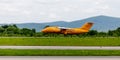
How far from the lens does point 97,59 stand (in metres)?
17.8

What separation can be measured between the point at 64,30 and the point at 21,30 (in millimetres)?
8695

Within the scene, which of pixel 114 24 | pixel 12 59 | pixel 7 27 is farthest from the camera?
pixel 114 24

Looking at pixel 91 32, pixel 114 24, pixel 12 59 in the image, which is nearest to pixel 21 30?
pixel 91 32

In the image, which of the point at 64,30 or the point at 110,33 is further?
the point at 64,30

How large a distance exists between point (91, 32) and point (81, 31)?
7.43 ft

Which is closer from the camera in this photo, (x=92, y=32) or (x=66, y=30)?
(x=92, y=32)

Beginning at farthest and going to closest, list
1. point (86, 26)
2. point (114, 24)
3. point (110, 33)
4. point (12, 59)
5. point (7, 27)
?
point (114, 24), point (7, 27), point (86, 26), point (110, 33), point (12, 59)

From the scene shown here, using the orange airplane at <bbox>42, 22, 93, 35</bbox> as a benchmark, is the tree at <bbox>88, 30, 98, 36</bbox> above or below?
below

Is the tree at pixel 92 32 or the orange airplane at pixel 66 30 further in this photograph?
the tree at pixel 92 32

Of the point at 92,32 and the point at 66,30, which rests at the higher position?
the point at 66,30

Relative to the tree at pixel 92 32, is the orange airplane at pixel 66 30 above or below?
above

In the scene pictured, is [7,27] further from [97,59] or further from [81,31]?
[97,59]

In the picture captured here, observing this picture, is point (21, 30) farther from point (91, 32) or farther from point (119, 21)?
point (119, 21)

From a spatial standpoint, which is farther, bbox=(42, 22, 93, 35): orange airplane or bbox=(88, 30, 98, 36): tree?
bbox=(88, 30, 98, 36): tree
